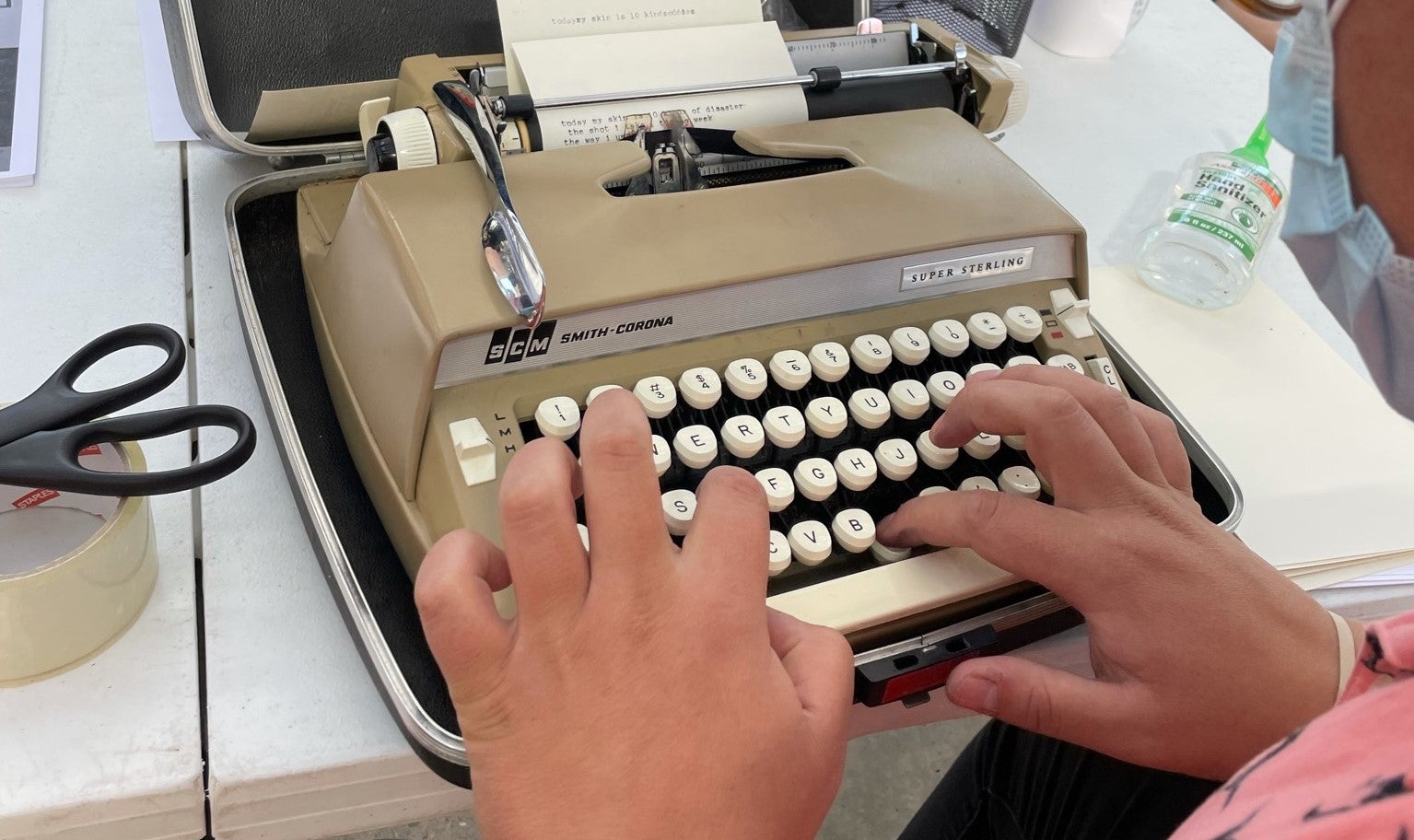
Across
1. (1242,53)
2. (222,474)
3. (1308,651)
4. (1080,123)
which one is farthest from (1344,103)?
(1242,53)

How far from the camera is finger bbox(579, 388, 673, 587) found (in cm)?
48

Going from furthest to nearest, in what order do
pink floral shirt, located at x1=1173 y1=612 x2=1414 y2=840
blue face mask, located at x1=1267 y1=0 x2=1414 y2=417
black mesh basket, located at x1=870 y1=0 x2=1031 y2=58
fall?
black mesh basket, located at x1=870 y1=0 x2=1031 y2=58 < blue face mask, located at x1=1267 y1=0 x2=1414 y2=417 < pink floral shirt, located at x1=1173 y1=612 x2=1414 y2=840

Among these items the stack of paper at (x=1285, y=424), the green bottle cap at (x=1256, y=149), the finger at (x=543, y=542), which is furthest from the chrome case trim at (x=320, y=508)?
the green bottle cap at (x=1256, y=149)

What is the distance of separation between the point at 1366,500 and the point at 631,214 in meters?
0.63

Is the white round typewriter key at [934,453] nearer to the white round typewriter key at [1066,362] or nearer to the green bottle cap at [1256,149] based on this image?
the white round typewriter key at [1066,362]

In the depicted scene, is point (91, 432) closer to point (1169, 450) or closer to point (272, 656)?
point (272, 656)

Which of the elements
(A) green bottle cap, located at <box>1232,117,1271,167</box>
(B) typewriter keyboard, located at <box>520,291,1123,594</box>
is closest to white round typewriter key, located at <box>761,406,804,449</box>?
(B) typewriter keyboard, located at <box>520,291,1123,594</box>

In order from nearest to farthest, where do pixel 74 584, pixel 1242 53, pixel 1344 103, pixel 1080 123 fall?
pixel 1344 103 < pixel 74 584 < pixel 1080 123 < pixel 1242 53

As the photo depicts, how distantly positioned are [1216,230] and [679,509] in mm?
663

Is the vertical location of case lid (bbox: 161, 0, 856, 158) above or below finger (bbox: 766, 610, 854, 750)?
above

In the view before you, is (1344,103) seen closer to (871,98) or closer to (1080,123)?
(871,98)

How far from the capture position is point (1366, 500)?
2.73 ft

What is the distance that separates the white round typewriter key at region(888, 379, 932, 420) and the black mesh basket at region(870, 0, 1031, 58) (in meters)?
0.68

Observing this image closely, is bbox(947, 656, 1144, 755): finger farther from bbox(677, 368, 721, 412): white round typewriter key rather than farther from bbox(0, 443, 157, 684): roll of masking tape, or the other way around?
bbox(0, 443, 157, 684): roll of masking tape
